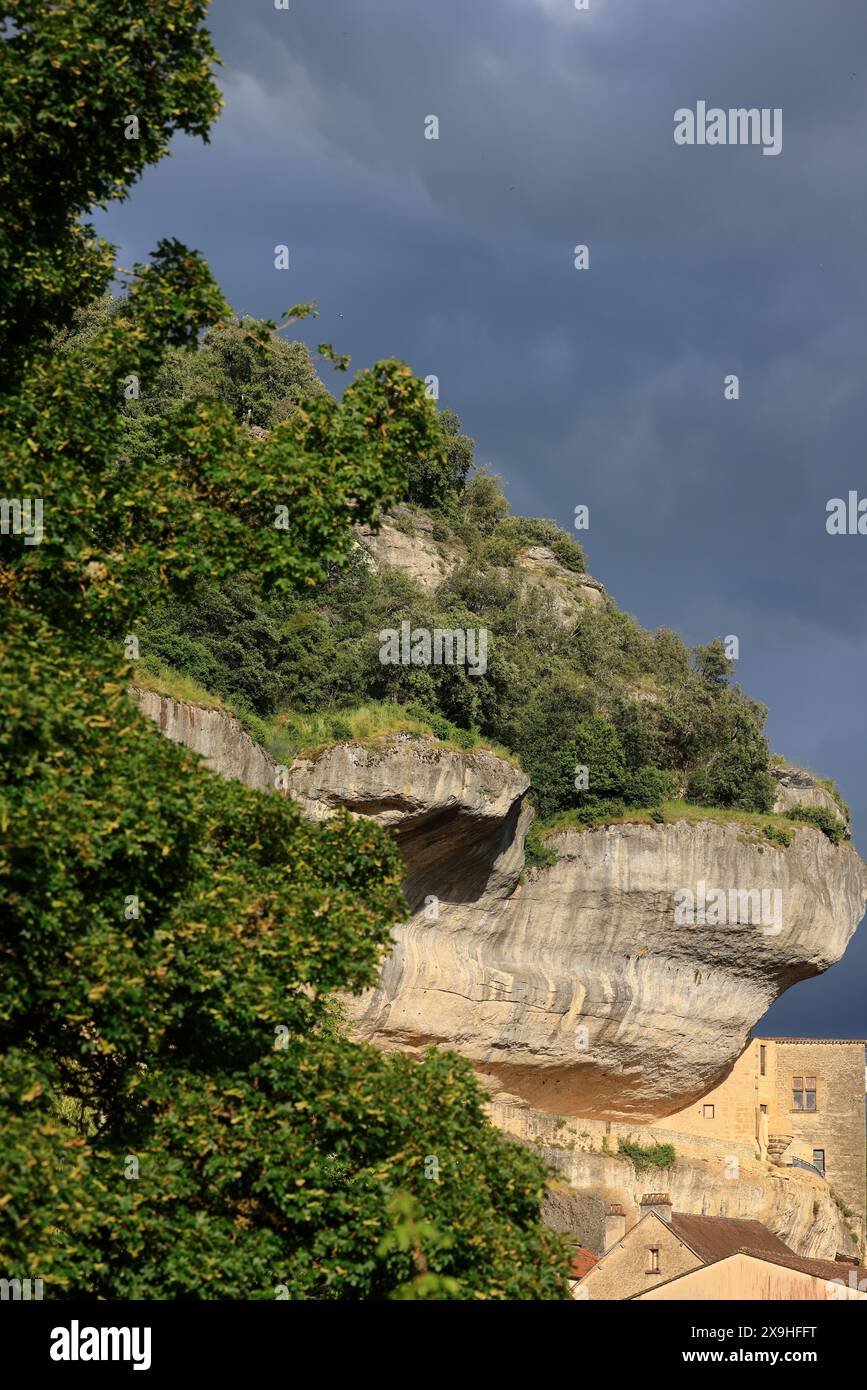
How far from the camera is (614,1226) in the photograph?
41281mm

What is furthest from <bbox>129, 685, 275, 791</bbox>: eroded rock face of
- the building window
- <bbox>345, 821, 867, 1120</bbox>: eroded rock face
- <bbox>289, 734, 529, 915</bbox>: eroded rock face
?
the building window

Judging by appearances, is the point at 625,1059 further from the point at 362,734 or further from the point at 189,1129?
the point at 189,1129

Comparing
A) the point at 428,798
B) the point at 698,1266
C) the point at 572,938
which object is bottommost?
the point at 698,1266

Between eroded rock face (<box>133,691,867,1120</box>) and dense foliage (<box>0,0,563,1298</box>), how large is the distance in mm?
24906

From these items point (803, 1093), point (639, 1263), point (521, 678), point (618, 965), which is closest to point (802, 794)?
point (618, 965)

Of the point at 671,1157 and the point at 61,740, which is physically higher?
the point at 61,740

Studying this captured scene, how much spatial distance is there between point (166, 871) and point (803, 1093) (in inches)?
2156

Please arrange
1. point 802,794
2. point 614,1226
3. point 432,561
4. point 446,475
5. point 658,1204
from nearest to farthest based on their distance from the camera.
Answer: point 658,1204
point 614,1226
point 802,794
point 432,561
point 446,475

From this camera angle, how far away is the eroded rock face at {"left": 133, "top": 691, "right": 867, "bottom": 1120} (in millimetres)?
36938

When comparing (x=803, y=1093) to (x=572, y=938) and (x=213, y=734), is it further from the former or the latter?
(x=213, y=734)

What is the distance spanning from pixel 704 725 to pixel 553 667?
5.63m

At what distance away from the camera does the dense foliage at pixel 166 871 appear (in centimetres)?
750
